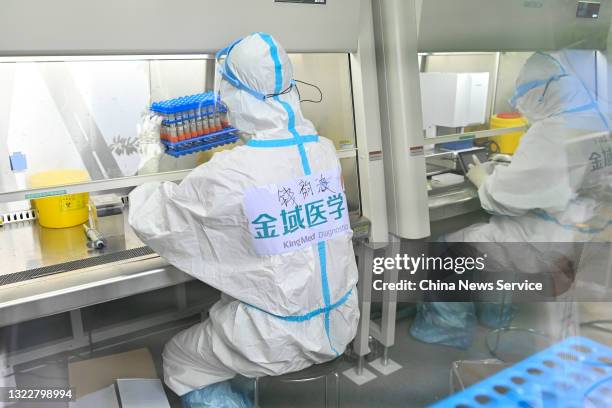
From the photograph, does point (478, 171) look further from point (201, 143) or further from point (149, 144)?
point (149, 144)

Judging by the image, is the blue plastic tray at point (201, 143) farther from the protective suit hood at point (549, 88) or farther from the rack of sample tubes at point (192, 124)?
the protective suit hood at point (549, 88)

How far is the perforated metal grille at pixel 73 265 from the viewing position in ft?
4.88

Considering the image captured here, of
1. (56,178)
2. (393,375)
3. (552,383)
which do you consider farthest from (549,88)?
(56,178)

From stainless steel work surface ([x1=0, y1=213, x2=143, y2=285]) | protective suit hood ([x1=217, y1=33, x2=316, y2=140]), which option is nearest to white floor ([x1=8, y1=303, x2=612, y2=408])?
stainless steel work surface ([x1=0, y1=213, x2=143, y2=285])

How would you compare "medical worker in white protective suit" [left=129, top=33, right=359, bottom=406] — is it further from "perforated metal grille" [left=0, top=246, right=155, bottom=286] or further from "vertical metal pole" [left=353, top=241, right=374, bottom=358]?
"vertical metal pole" [left=353, top=241, right=374, bottom=358]

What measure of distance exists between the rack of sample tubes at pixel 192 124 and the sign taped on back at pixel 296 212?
48cm

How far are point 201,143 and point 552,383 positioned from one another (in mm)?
1416

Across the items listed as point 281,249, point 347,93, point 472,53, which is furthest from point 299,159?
point 472,53

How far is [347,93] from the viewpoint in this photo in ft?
7.04

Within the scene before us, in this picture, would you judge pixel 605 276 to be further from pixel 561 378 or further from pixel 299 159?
pixel 299 159

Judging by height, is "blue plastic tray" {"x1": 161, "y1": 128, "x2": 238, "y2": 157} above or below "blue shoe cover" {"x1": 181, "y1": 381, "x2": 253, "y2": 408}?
above

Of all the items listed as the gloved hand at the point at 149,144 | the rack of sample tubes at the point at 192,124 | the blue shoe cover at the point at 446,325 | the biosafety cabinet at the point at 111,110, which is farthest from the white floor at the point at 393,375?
the rack of sample tubes at the point at 192,124

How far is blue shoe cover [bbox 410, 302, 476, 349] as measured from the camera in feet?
8.73

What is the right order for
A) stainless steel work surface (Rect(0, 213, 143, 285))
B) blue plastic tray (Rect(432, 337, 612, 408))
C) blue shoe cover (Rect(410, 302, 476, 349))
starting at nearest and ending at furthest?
blue plastic tray (Rect(432, 337, 612, 408)), stainless steel work surface (Rect(0, 213, 143, 285)), blue shoe cover (Rect(410, 302, 476, 349))
